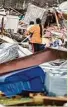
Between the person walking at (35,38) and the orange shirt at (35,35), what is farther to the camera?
the orange shirt at (35,35)

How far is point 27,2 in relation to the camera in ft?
82.7

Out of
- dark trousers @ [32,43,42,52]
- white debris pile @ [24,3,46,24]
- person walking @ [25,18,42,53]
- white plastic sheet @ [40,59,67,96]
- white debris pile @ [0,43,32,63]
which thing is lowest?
Answer: white debris pile @ [24,3,46,24]

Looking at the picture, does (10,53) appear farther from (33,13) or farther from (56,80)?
(33,13)

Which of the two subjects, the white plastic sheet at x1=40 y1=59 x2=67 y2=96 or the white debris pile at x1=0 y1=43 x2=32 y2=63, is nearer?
the white plastic sheet at x1=40 y1=59 x2=67 y2=96

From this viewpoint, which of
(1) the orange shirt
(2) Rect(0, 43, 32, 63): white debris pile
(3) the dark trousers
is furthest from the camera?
(1) the orange shirt

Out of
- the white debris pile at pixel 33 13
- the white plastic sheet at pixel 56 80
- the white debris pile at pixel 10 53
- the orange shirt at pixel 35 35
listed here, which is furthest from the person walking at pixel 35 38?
the white debris pile at pixel 33 13

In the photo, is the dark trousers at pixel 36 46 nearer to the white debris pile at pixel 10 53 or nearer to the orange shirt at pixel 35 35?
the orange shirt at pixel 35 35

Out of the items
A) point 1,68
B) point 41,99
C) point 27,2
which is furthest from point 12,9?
point 41,99

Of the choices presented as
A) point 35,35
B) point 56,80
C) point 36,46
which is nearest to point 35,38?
point 35,35

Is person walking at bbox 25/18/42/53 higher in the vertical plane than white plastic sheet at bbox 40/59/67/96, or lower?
lower

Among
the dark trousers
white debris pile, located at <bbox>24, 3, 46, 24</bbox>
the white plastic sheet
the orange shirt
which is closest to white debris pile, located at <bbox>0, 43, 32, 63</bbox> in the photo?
the dark trousers

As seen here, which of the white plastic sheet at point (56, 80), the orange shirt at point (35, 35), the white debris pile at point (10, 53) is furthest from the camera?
the orange shirt at point (35, 35)

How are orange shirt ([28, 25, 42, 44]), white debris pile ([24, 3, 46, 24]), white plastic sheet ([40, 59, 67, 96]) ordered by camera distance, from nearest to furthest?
1. white plastic sheet ([40, 59, 67, 96])
2. orange shirt ([28, 25, 42, 44])
3. white debris pile ([24, 3, 46, 24])

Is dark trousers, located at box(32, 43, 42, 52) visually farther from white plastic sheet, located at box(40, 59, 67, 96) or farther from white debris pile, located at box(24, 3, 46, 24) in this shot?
white debris pile, located at box(24, 3, 46, 24)
